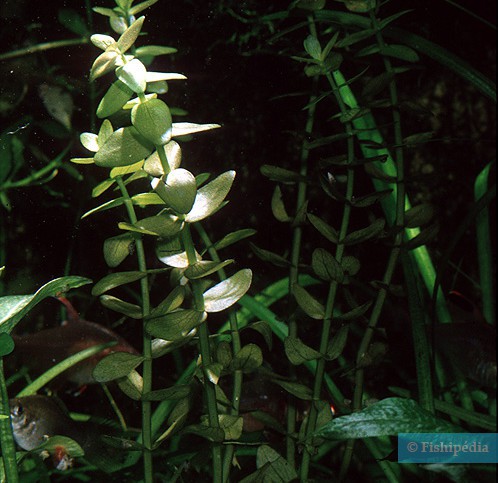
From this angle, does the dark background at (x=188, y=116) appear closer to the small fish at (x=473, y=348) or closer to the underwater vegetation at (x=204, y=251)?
the underwater vegetation at (x=204, y=251)

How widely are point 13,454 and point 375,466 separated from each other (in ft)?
1.95

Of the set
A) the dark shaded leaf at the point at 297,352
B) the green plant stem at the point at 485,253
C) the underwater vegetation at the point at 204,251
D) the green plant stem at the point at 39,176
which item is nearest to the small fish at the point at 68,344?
the underwater vegetation at the point at 204,251

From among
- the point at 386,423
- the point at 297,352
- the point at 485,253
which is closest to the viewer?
the point at 386,423

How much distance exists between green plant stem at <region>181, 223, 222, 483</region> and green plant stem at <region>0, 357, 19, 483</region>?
0.72ft

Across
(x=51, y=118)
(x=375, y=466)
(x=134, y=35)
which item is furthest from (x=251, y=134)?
(x=375, y=466)

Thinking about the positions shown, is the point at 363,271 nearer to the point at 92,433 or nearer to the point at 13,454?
the point at 92,433

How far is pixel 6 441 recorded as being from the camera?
658mm

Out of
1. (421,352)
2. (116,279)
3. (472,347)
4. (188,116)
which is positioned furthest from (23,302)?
(472,347)

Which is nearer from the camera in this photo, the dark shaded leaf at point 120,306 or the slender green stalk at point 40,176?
the dark shaded leaf at point 120,306

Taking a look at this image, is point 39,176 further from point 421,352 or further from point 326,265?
point 421,352

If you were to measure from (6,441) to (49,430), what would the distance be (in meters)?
0.21

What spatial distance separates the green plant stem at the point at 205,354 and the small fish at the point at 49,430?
0.77 feet

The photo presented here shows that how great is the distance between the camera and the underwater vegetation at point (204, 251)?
0.65 meters

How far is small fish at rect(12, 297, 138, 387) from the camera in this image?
3.02 feet
